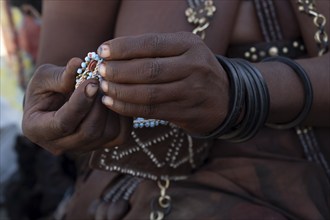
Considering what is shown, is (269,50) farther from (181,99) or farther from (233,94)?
(181,99)

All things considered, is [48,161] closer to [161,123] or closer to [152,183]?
[152,183]

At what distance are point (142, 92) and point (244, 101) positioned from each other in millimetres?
241

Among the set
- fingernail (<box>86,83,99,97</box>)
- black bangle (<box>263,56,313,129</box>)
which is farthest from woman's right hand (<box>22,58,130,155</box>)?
black bangle (<box>263,56,313,129</box>)

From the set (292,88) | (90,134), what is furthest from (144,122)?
(292,88)

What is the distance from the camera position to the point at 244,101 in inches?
36.9

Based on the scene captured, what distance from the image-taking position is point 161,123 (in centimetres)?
107

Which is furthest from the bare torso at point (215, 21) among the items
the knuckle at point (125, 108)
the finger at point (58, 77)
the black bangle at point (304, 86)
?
the knuckle at point (125, 108)

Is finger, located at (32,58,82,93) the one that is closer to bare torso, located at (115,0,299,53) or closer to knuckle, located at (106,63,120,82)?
knuckle, located at (106,63,120,82)

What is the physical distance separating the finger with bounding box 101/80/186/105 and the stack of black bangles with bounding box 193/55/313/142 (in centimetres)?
14

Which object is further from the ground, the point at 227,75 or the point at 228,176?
the point at 227,75

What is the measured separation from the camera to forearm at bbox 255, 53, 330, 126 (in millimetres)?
1025

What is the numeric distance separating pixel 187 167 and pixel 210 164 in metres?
0.07

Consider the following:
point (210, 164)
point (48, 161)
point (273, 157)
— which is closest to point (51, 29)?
point (210, 164)

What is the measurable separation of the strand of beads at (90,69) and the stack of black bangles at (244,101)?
0.23 m
